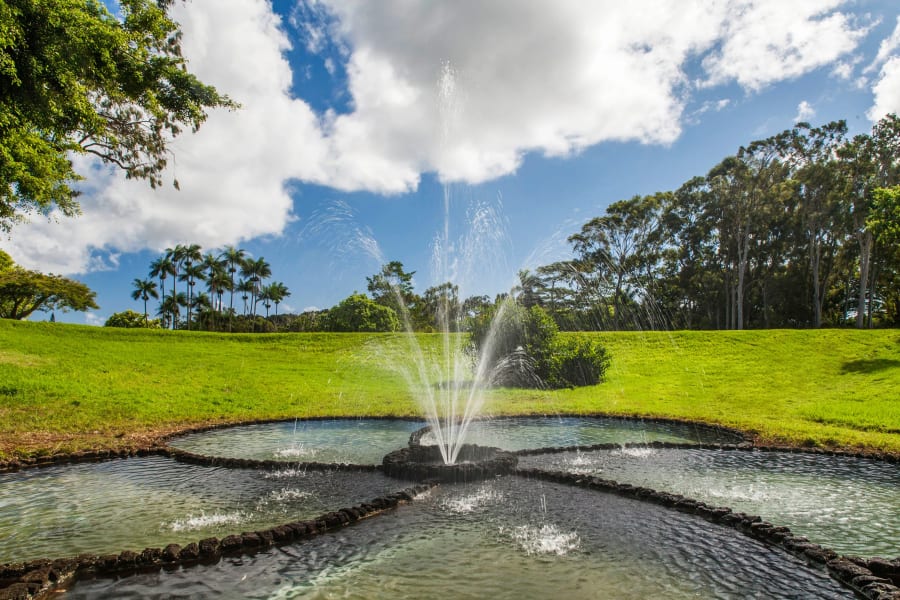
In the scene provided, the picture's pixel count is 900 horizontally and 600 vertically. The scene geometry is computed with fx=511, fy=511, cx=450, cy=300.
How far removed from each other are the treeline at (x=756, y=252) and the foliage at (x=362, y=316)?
2375cm

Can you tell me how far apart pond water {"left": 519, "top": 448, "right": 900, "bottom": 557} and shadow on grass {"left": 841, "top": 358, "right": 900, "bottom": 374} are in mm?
18667

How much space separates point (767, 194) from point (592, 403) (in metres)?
44.4

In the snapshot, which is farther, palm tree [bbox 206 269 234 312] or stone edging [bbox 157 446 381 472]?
palm tree [bbox 206 269 234 312]

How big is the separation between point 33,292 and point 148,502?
223ft

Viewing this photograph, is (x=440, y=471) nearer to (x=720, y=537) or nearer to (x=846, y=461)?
(x=720, y=537)

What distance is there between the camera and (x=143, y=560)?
738 centimetres

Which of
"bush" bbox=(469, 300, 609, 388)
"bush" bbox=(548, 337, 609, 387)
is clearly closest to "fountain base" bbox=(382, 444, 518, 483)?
"bush" bbox=(469, 300, 609, 388)

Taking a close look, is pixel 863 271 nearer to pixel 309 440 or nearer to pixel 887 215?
pixel 887 215

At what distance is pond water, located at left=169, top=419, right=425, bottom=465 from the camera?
47.9 ft

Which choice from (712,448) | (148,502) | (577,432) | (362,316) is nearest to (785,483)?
(712,448)

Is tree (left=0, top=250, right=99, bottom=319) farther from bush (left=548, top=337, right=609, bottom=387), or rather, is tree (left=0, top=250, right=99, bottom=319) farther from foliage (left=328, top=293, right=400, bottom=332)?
bush (left=548, top=337, right=609, bottom=387)

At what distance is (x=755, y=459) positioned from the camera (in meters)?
13.6

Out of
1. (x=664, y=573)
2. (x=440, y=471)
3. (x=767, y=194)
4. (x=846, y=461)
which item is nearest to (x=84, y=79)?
(x=440, y=471)

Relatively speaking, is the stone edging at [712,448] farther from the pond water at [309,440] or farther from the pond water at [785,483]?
the pond water at [309,440]
